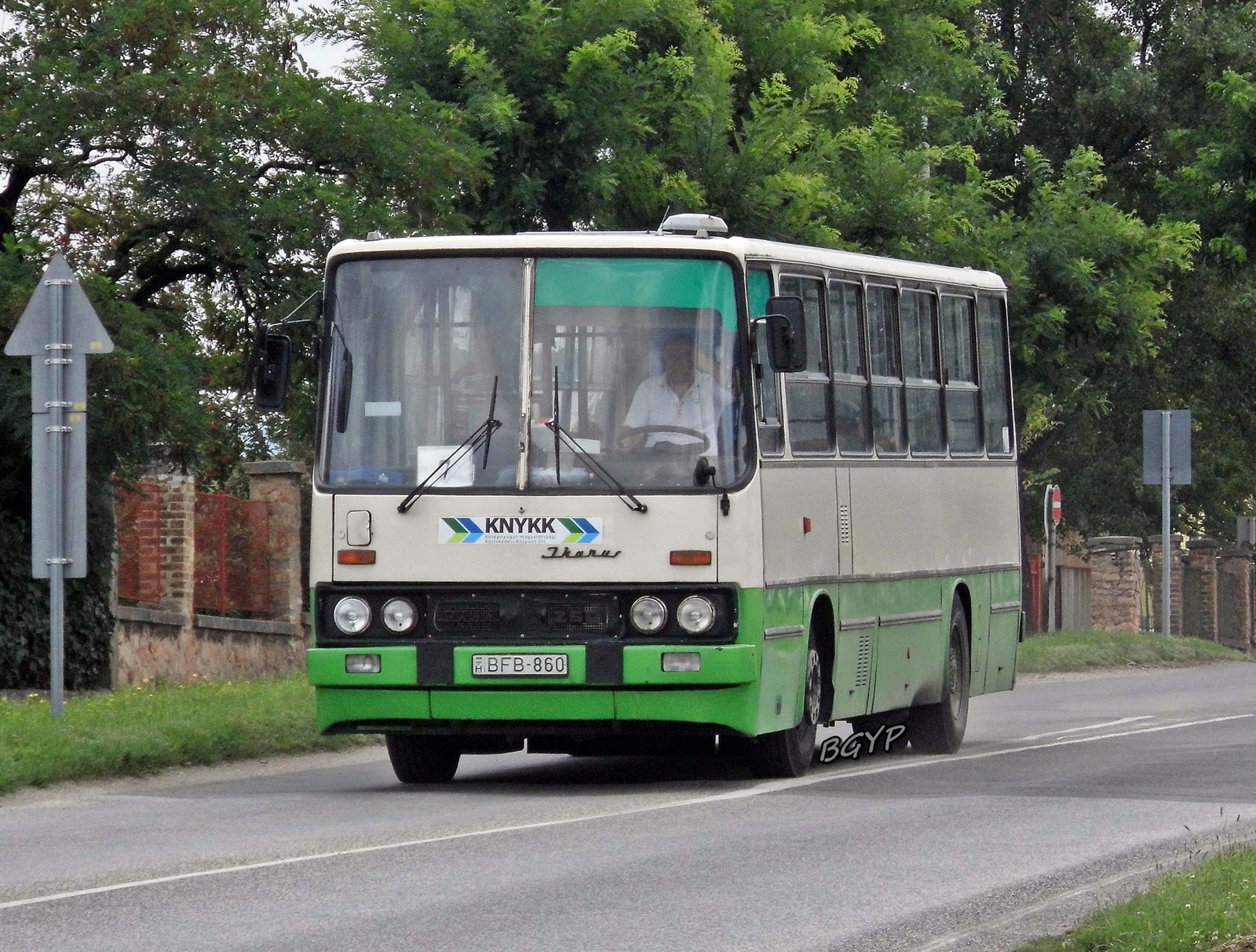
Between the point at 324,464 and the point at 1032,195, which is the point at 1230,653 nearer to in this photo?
the point at 1032,195

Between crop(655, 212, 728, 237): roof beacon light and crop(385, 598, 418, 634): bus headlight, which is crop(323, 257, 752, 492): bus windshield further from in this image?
crop(385, 598, 418, 634): bus headlight

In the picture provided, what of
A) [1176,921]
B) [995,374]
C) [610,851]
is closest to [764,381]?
[610,851]

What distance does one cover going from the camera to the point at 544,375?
45.9 feet

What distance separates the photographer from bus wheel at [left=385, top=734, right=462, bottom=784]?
1481 cm

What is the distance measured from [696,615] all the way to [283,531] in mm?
15973

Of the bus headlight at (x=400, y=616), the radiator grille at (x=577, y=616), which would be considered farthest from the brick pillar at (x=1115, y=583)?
the bus headlight at (x=400, y=616)

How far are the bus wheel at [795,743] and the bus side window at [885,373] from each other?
1.77 meters

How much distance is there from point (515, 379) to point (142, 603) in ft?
43.4

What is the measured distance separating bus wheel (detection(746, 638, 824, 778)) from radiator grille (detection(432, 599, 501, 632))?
179cm

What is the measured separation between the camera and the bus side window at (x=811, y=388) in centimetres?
1486

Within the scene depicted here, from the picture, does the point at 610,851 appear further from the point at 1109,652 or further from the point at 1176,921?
the point at 1109,652

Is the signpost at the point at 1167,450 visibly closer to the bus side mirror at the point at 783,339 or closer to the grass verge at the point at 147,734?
the grass verge at the point at 147,734

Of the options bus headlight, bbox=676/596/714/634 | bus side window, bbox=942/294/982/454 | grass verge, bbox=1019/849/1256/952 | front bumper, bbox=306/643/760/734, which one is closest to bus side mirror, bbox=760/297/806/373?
bus headlight, bbox=676/596/714/634

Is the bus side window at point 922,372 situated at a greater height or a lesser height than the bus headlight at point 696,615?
greater
